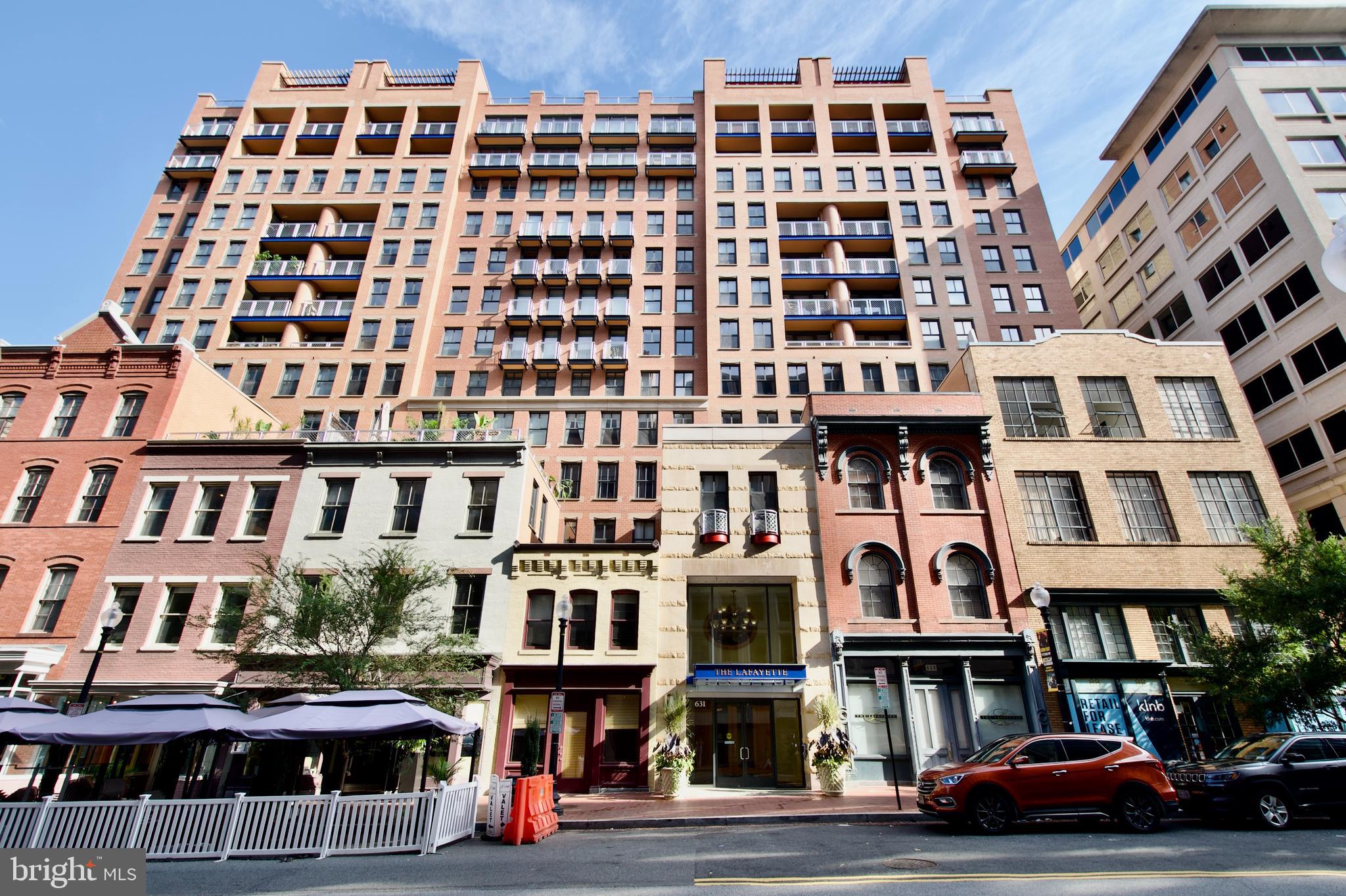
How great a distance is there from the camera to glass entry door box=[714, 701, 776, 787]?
2152cm

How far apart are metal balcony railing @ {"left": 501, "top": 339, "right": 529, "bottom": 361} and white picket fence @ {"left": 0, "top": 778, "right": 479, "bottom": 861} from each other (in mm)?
31236

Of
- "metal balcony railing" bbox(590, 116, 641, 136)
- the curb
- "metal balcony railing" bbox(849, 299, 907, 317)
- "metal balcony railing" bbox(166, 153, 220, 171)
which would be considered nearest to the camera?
the curb

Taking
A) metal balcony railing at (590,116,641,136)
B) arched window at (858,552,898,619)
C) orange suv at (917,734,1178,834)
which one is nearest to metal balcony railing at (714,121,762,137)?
metal balcony railing at (590,116,641,136)

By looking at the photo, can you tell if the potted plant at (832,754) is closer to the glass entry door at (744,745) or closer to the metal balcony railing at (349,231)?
the glass entry door at (744,745)

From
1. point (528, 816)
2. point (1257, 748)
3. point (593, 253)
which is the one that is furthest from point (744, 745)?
point (593, 253)

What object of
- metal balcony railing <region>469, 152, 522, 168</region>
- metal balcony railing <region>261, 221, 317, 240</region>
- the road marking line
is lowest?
the road marking line

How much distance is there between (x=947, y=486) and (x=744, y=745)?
1208 centimetres

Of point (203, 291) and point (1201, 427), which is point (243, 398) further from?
point (1201, 427)

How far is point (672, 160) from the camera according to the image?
49.1 meters

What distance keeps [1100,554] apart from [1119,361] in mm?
8840

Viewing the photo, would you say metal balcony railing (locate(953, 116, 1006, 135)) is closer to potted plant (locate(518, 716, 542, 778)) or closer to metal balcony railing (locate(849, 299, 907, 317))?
metal balcony railing (locate(849, 299, 907, 317))

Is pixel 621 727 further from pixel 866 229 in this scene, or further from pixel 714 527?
pixel 866 229

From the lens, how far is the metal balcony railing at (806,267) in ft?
145

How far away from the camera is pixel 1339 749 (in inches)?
560
